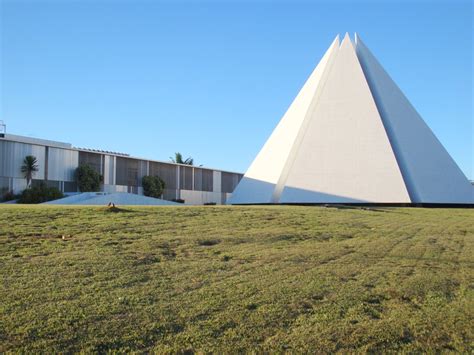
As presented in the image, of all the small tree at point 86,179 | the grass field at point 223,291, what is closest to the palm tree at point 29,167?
the small tree at point 86,179

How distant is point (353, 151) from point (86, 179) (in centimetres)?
2069

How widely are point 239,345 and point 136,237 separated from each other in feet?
15.1

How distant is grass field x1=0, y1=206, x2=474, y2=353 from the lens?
3.68 metres

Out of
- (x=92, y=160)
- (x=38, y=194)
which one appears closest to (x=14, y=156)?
(x=38, y=194)

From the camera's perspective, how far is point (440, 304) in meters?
4.77

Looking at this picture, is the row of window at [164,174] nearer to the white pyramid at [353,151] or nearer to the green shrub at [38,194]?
the green shrub at [38,194]

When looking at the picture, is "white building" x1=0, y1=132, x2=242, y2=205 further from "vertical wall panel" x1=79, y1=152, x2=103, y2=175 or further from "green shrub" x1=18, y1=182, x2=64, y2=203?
"green shrub" x1=18, y1=182, x2=64, y2=203

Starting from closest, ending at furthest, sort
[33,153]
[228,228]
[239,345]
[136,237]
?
[239,345] → [136,237] → [228,228] → [33,153]

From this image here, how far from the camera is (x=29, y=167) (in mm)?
31812

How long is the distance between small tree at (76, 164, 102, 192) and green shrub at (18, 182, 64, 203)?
3.27m

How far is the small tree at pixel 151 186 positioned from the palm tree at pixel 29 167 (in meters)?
10.2

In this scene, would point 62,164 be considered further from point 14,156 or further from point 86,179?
point 14,156

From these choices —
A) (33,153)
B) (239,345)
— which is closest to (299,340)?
(239,345)

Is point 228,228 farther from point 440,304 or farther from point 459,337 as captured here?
point 459,337
